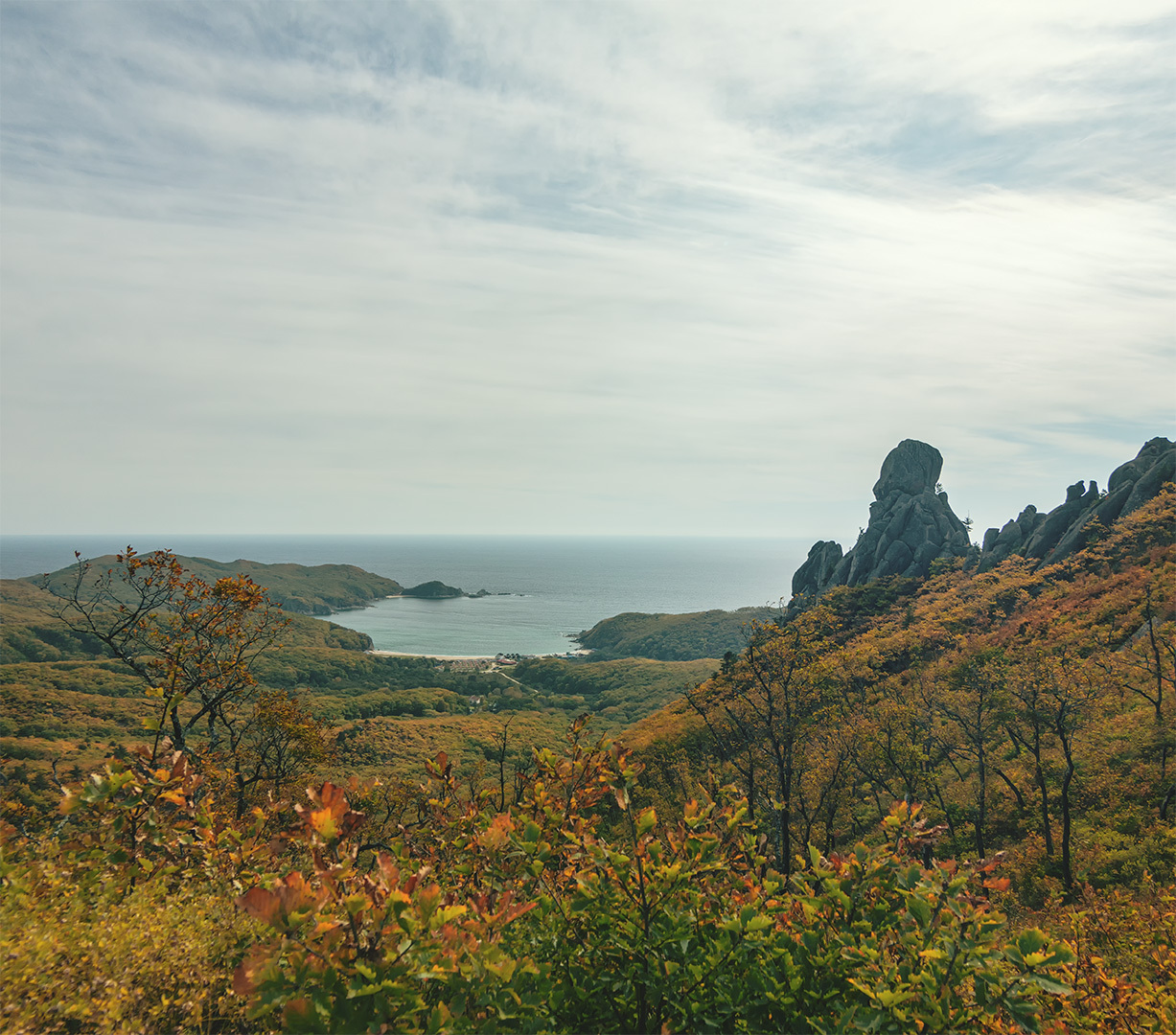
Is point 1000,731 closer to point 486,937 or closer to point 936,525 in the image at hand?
point 486,937

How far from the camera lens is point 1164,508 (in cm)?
4459

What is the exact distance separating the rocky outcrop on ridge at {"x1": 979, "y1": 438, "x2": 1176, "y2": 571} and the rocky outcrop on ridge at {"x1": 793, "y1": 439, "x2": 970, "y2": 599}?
22.4 ft

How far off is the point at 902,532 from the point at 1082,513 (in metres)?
19.3

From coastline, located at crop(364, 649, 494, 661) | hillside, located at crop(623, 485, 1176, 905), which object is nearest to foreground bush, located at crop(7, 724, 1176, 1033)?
hillside, located at crop(623, 485, 1176, 905)

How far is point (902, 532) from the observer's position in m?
75.9

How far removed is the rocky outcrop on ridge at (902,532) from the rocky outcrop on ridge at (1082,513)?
22.4 feet

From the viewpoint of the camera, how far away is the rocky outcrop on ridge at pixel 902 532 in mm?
72938

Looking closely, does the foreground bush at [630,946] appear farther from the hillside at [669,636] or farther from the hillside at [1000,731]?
the hillside at [669,636]

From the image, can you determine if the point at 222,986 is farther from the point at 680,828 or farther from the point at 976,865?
the point at 976,865

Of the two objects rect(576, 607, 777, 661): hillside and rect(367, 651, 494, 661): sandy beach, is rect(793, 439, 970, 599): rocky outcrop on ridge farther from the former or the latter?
rect(367, 651, 494, 661): sandy beach

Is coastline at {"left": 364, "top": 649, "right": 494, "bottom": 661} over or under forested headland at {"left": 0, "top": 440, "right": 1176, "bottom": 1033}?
under

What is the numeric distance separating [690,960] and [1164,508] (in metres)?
60.6

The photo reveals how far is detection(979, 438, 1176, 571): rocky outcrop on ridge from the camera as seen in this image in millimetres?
52312

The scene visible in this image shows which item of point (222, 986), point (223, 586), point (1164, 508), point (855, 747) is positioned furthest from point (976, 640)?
point (222, 986)
